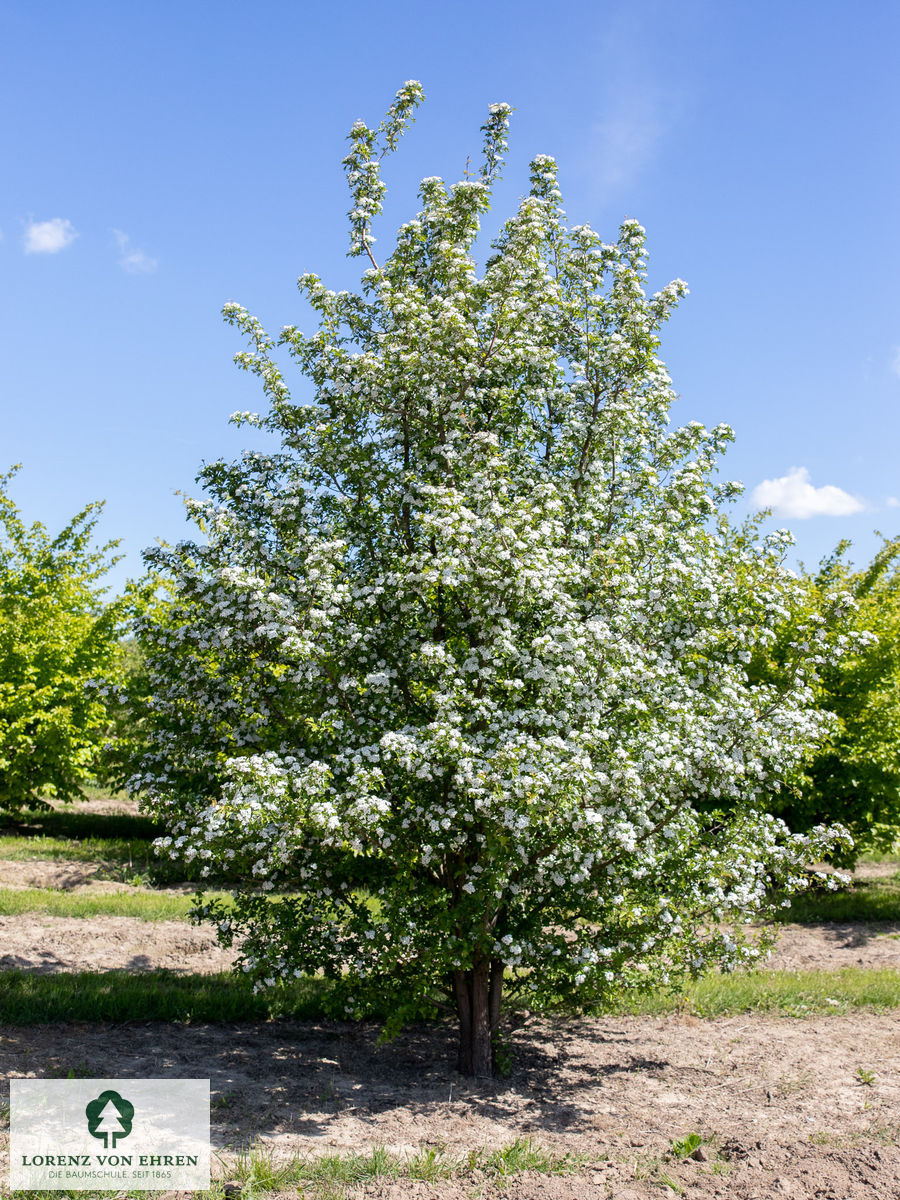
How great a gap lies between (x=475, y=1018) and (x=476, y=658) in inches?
137

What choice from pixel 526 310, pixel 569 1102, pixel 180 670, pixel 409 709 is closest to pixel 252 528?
pixel 180 670

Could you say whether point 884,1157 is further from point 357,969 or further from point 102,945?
point 102,945

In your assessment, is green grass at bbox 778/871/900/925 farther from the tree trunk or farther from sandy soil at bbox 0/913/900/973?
the tree trunk

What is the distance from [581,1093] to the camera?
7.72 m

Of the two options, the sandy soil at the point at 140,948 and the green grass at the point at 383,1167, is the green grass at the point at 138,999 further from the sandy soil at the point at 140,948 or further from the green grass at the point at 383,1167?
the green grass at the point at 383,1167

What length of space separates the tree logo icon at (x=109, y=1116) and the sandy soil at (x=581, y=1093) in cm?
63

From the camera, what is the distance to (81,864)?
17516 millimetres

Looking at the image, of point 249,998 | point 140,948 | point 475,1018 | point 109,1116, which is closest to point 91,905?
point 140,948

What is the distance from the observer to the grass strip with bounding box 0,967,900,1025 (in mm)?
8953

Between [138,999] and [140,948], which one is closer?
[138,999]

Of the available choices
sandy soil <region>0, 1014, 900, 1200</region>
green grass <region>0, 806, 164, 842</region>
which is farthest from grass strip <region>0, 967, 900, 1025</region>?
green grass <region>0, 806, 164, 842</region>

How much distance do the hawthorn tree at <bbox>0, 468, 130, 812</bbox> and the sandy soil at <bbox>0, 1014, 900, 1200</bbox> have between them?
10593mm

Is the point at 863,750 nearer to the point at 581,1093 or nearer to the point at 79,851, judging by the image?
the point at 581,1093

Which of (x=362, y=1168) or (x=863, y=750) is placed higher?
(x=863, y=750)
